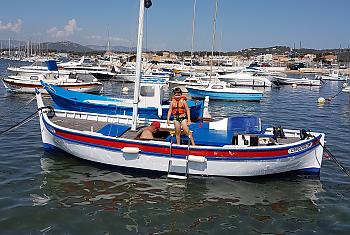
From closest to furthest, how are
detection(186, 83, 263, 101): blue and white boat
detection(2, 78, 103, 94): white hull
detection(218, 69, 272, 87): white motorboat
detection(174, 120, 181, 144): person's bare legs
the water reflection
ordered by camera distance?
1. the water reflection
2. detection(174, 120, 181, 144): person's bare legs
3. detection(2, 78, 103, 94): white hull
4. detection(186, 83, 263, 101): blue and white boat
5. detection(218, 69, 272, 87): white motorboat

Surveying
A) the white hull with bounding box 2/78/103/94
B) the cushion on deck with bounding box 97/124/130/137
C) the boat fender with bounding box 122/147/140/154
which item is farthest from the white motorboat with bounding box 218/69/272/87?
the boat fender with bounding box 122/147/140/154

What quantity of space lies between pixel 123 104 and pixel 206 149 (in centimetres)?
1091

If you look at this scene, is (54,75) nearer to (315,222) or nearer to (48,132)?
(48,132)

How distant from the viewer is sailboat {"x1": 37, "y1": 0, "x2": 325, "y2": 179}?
11.6 meters

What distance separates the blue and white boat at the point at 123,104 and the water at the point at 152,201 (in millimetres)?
7031

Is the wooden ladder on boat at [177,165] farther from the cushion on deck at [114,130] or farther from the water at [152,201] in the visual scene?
the cushion on deck at [114,130]

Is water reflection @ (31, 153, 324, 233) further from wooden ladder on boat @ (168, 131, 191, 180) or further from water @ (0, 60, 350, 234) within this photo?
wooden ladder on boat @ (168, 131, 191, 180)

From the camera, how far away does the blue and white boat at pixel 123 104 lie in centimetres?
2025

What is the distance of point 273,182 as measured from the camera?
1210cm

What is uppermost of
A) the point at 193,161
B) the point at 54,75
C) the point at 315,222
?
the point at 54,75

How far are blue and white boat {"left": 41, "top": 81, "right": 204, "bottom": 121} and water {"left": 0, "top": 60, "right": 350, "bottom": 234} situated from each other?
23.1 feet

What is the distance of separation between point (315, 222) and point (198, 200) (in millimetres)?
3191

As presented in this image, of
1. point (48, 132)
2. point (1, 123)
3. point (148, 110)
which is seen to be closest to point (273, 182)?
point (48, 132)

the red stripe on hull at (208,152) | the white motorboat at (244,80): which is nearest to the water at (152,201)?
the red stripe on hull at (208,152)
